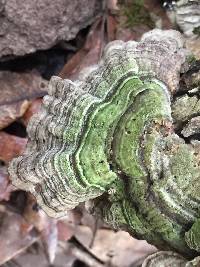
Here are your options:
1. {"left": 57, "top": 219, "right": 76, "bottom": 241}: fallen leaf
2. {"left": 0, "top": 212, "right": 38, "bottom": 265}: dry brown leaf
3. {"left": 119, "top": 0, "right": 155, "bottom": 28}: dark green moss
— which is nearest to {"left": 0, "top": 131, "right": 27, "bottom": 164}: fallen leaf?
{"left": 0, "top": 212, "right": 38, "bottom": 265}: dry brown leaf

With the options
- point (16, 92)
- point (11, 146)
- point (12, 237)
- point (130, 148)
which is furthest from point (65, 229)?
point (130, 148)

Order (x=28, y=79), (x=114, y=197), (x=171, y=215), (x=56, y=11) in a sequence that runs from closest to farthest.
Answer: (x=171, y=215) < (x=114, y=197) < (x=56, y=11) < (x=28, y=79)

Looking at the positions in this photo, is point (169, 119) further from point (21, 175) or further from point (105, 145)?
point (21, 175)

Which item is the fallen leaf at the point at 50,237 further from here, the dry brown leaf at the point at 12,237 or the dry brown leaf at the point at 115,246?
the dry brown leaf at the point at 115,246

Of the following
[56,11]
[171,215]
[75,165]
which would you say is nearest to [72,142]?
[75,165]

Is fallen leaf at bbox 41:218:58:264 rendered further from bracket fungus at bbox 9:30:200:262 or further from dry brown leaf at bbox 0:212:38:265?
bracket fungus at bbox 9:30:200:262

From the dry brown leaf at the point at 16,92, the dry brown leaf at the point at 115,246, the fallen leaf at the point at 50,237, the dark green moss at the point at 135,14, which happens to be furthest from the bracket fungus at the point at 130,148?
the dry brown leaf at the point at 115,246
